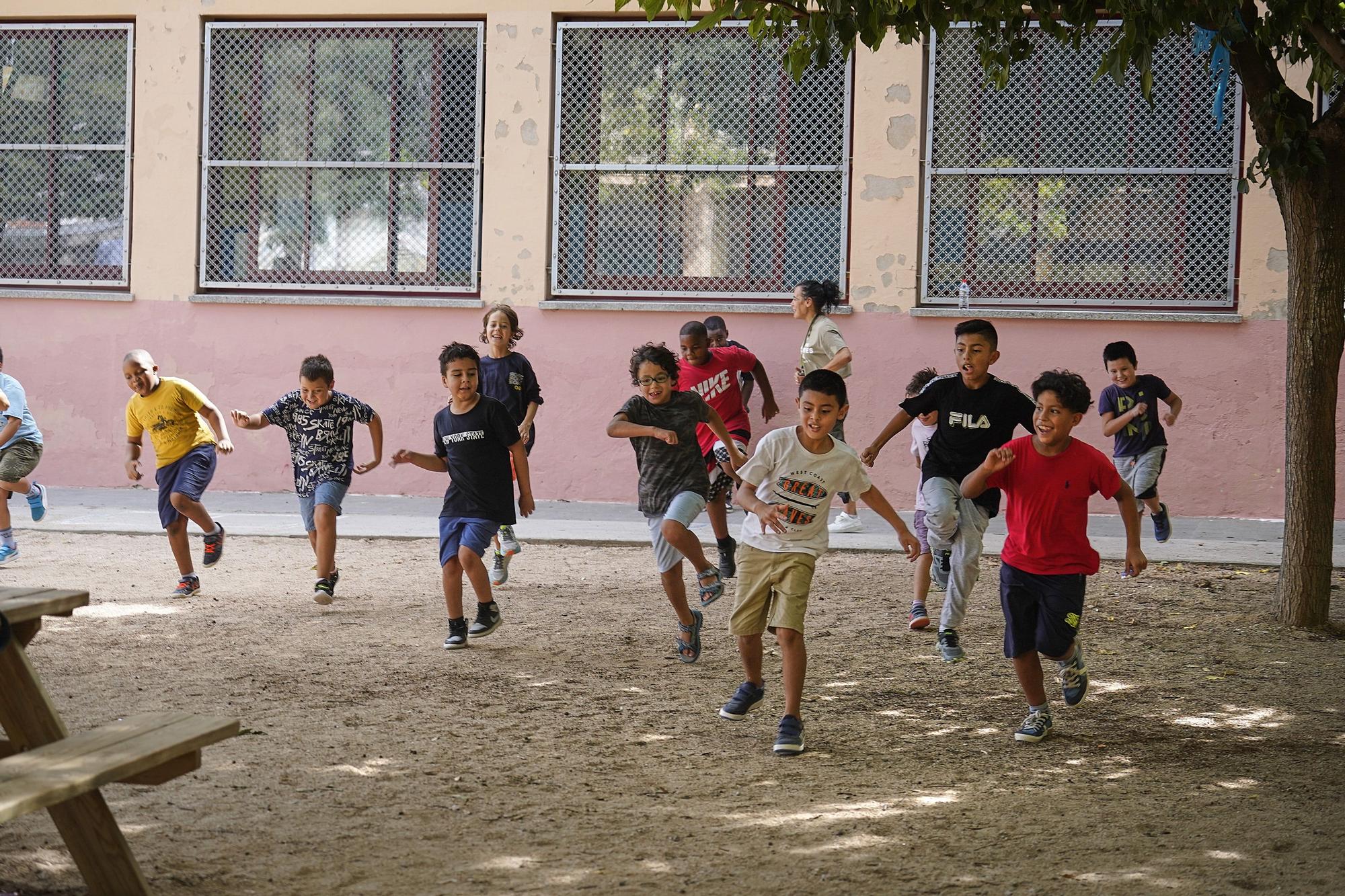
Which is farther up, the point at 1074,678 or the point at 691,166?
the point at 691,166

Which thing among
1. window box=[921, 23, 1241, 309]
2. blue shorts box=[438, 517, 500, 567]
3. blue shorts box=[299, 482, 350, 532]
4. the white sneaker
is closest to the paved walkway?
the white sneaker

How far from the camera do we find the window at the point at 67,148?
504 inches

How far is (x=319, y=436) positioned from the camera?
7.82m

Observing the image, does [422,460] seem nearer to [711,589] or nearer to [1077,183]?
[711,589]

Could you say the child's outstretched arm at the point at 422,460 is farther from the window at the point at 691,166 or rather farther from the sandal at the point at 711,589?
the window at the point at 691,166

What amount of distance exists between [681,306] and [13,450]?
18.0 feet

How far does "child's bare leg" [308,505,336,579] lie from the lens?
765cm

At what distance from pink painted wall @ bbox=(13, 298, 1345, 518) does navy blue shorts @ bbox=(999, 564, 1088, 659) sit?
6.78 metres

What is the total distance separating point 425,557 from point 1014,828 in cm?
608

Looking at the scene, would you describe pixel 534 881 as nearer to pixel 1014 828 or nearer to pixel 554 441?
pixel 1014 828

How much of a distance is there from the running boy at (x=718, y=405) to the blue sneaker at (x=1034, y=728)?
315 centimetres

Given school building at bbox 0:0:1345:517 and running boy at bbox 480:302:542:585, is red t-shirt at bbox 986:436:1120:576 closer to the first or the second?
running boy at bbox 480:302:542:585

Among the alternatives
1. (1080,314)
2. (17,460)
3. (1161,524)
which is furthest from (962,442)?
(17,460)

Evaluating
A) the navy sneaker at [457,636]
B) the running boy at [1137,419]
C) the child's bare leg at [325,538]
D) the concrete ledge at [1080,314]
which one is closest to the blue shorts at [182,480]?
the child's bare leg at [325,538]
